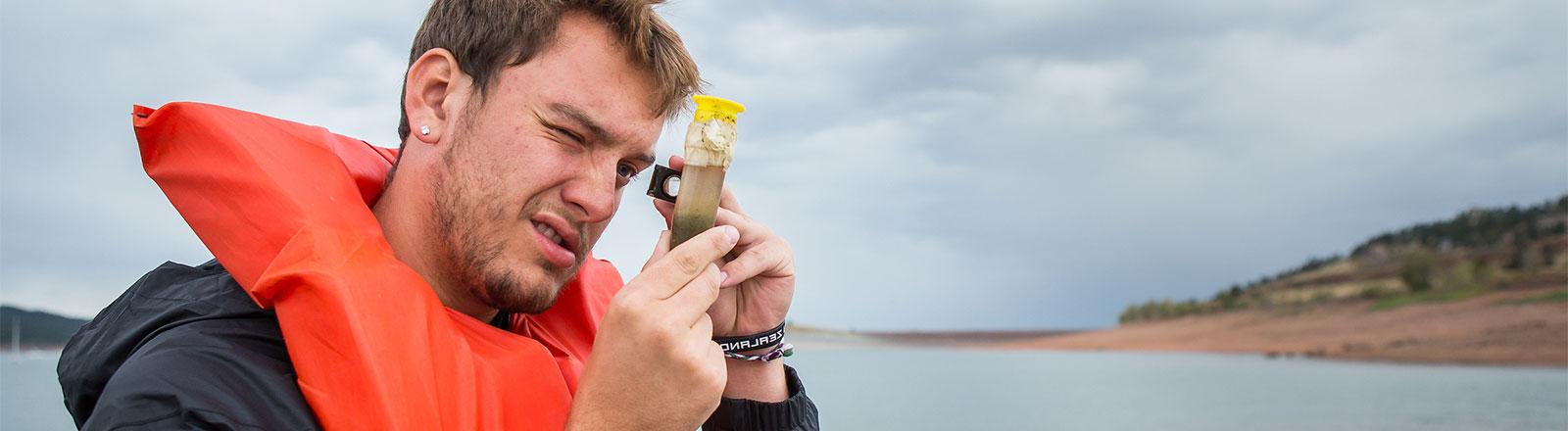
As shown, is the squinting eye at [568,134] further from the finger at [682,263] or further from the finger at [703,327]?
the finger at [703,327]

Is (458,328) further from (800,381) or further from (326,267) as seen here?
(800,381)

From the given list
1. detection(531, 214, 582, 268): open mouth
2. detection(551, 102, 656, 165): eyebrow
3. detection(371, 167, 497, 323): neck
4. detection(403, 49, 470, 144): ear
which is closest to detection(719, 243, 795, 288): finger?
detection(531, 214, 582, 268): open mouth

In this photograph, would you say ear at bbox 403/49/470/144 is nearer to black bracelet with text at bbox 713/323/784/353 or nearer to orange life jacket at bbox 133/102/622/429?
orange life jacket at bbox 133/102/622/429

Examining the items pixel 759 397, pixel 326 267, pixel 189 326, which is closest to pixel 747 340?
pixel 759 397

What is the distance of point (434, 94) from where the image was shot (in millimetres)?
2588

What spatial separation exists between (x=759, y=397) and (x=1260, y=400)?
21.9 meters

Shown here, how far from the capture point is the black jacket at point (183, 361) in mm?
1791

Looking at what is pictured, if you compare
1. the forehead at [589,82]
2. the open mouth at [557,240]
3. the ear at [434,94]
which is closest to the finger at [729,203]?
the forehead at [589,82]

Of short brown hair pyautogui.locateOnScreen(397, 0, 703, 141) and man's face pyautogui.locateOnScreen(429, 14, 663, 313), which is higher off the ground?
short brown hair pyautogui.locateOnScreen(397, 0, 703, 141)

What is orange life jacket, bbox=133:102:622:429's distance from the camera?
1.97 m

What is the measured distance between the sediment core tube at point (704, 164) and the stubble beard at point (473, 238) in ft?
1.23

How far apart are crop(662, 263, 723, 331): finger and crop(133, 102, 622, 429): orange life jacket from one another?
50 cm

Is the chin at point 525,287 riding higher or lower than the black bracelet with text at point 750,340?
higher

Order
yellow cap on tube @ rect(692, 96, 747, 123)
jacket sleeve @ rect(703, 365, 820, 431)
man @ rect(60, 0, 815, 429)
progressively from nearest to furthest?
man @ rect(60, 0, 815, 429) → yellow cap on tube @ rect(692, 96, 747, 123) → jacket sleeve @ rect(703, 365, 820, 431)
